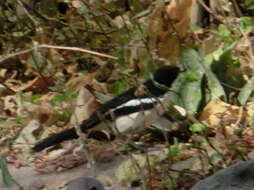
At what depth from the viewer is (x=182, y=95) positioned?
516cm

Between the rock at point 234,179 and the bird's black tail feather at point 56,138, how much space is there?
172cm

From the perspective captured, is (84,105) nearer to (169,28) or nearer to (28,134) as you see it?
(28,134)

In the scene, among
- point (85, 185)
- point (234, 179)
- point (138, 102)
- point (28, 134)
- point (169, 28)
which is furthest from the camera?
point (169, 28)

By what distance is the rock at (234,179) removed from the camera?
128 inches

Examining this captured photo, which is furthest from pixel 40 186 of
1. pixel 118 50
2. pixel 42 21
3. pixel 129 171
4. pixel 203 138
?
pixel 42 21

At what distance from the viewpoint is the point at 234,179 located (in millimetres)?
3293

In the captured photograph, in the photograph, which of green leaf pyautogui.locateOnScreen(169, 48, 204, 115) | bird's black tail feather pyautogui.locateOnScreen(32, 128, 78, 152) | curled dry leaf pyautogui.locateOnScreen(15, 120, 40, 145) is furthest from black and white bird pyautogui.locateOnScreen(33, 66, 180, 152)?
curled dry leaf pyautogui.locateOnScreen(15, 120, 40, 145)

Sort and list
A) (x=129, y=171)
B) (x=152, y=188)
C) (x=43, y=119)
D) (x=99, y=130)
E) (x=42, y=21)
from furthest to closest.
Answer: (x=42, y=21), (x=43, y=119), (x=99, y=130), (x=129, y=171), (x=152, y=188)

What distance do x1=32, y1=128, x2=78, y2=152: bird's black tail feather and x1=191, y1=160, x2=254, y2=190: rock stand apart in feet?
5.64

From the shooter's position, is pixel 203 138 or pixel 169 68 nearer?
pixel 203 138

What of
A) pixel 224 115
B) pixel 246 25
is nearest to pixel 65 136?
pixel 224 115

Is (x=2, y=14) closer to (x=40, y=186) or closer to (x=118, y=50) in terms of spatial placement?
(x=118, y=50)

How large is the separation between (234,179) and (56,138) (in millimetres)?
1902

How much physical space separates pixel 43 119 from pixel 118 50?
74cm
